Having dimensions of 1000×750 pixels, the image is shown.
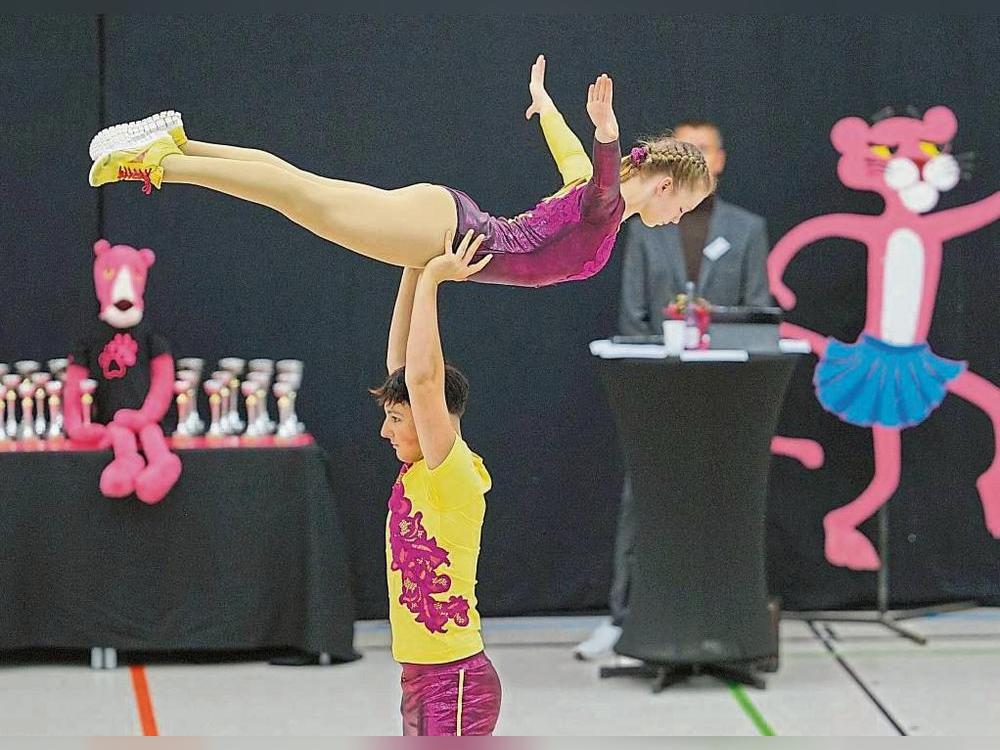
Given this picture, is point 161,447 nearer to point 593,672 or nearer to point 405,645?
point 593,672

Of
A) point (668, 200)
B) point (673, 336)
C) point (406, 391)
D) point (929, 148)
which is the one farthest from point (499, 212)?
point (668, 200)

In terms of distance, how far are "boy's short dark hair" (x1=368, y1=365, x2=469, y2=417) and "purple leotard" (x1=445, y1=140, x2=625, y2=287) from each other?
0.29 metres

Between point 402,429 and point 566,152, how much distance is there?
58 centimetres

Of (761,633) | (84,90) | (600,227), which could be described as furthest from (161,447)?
(600,227)

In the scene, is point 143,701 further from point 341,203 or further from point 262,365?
point 341,203

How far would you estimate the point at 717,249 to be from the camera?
17.5 ft

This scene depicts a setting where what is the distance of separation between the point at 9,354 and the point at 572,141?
3.48m

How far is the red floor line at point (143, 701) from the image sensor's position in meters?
4.61

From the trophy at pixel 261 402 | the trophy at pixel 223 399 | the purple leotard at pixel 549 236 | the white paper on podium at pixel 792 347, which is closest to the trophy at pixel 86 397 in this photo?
the trophy at pixel 223 399

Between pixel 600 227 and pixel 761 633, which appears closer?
pixel 600 227

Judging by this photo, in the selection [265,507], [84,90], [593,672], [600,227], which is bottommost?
[593,672]

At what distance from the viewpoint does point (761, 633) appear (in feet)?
15.9

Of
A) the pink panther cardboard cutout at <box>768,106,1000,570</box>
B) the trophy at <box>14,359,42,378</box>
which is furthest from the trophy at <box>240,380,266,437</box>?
the pink panther cardboard cutout at <box>768,106,1000,570</box>

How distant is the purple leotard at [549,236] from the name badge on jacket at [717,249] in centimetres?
268
